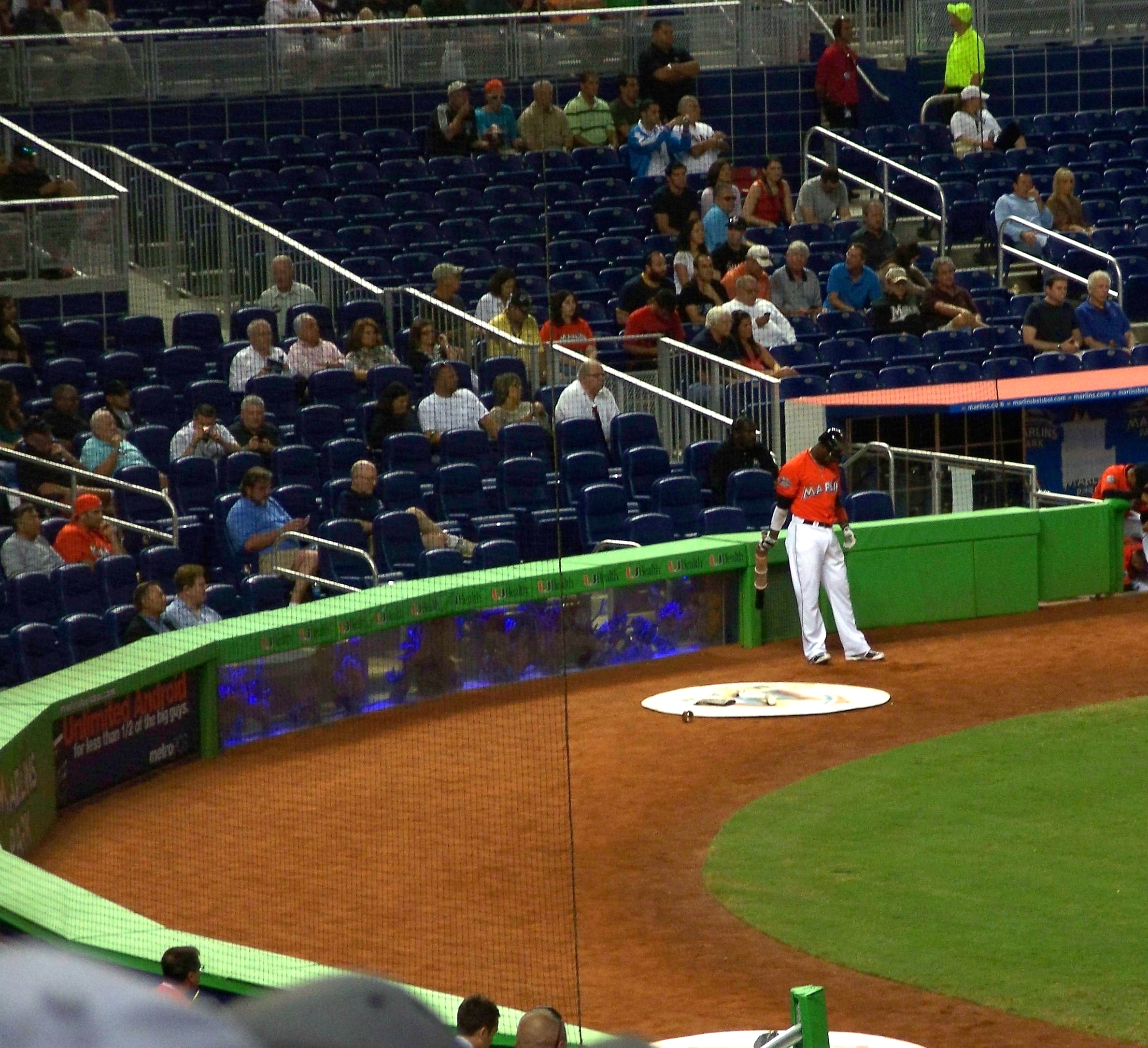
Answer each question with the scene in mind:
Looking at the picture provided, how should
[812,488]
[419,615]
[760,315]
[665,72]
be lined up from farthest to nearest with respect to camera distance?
1. [665,72]
2. [760,315]
3. [812,488]
4. [419,615]

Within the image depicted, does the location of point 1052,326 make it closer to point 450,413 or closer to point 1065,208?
point 1065,208

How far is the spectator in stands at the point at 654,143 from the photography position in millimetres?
20453

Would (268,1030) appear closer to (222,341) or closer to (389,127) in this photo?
(222,341)

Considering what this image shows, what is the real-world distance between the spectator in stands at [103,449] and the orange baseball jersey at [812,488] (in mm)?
4333

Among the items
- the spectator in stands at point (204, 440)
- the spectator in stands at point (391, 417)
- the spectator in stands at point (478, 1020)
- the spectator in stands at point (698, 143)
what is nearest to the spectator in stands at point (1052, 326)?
the spectator in stands at point (698, 143)

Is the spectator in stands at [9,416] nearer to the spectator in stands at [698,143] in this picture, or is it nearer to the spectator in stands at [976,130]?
the spectator in stands at [698,143]

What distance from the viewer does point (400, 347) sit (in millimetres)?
16828

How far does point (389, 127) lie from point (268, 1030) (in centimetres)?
2046

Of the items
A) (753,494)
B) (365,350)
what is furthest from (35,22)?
(753,494)

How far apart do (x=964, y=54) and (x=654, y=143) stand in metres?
4.59

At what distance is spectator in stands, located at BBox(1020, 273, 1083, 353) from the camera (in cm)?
1875

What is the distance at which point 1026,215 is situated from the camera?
20922 millimetres

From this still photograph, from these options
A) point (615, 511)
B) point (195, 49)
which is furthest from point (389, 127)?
point (615, 511)

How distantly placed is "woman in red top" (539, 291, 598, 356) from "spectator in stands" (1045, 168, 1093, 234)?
6.38 m
